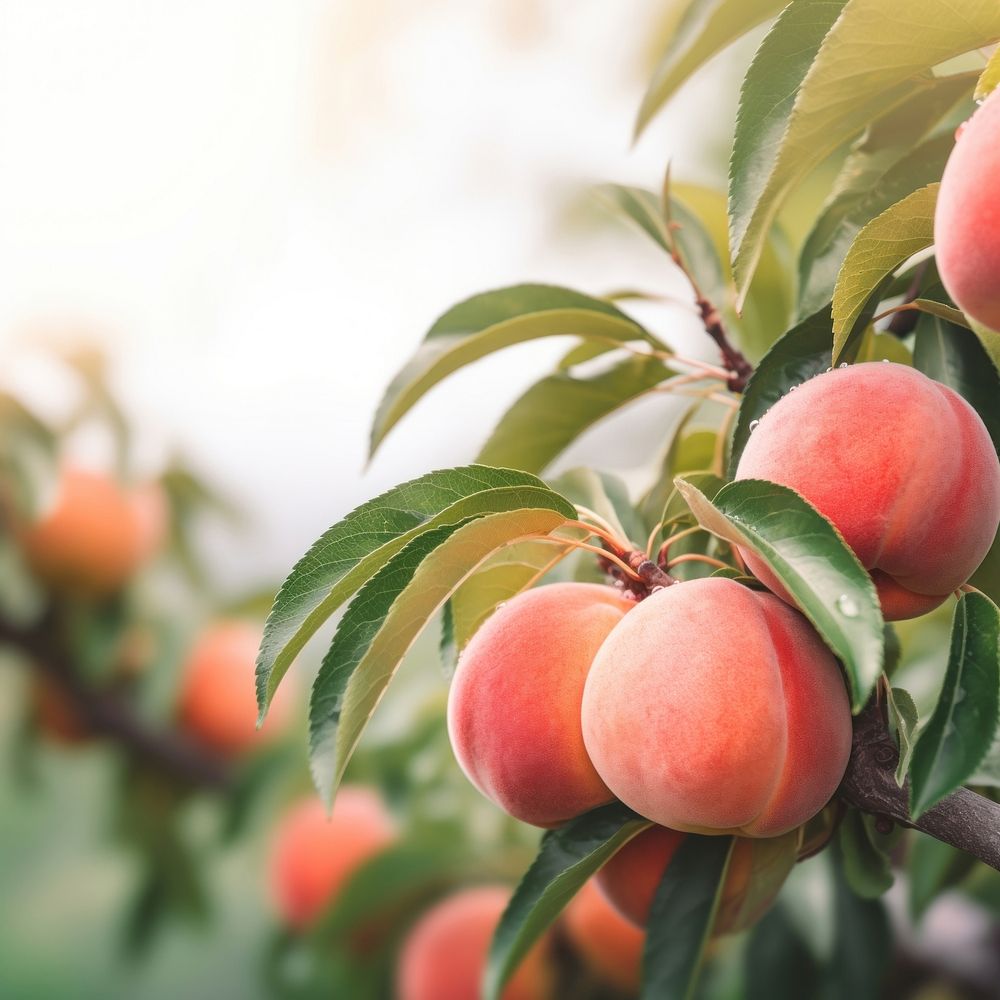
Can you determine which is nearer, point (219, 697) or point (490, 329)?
point (490, 329)

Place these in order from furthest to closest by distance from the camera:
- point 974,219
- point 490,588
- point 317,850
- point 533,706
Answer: point 317,850 → point 490,588 → point 533,706 → point 974,219

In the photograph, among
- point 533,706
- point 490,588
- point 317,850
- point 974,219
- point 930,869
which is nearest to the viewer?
point 974,219

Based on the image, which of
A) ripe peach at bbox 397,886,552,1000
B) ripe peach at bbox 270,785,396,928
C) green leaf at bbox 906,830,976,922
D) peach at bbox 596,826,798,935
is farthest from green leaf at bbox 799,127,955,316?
ripe peach at bbox 270,785,396,928

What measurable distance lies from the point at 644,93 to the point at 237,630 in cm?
83

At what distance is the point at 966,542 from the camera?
0.35 m

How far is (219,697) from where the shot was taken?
42.9 inches

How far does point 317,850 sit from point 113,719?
0.25 m

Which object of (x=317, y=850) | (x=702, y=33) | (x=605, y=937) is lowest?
(x=317, y=850)

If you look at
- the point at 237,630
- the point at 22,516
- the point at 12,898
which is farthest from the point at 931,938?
the point at 12,898

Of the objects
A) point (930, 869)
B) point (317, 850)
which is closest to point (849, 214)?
point (930, 869)

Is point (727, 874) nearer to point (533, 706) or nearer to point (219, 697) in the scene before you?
point (533, 706)

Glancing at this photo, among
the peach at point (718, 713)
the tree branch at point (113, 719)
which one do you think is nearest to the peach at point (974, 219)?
the peach at point (718, 713)

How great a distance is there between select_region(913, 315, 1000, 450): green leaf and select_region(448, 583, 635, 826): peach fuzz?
6.9 inches

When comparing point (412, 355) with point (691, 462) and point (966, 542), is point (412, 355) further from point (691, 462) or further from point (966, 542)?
point (966, 542)
